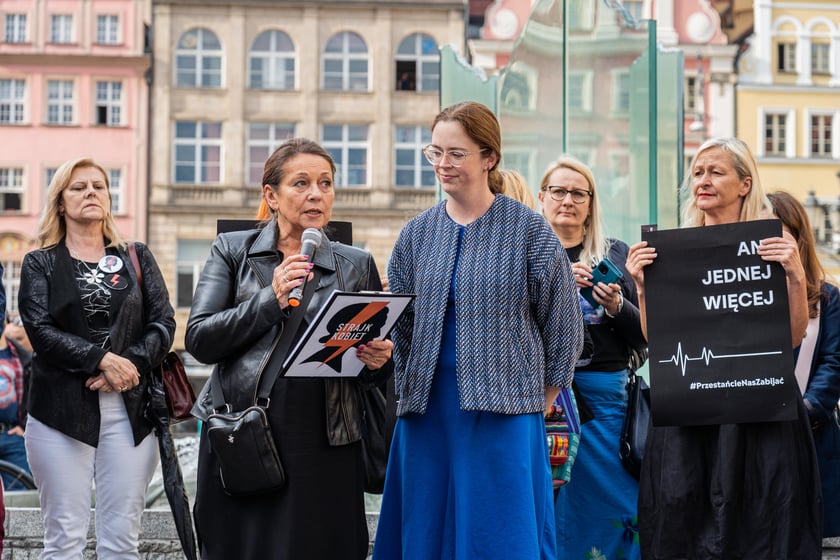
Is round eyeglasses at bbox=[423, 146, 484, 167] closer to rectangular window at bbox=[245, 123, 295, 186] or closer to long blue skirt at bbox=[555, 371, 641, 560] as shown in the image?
long blue skirt at bbox=[555, 371, 641, 560]

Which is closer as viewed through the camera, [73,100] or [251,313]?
[251,313]

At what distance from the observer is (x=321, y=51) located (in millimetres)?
42469

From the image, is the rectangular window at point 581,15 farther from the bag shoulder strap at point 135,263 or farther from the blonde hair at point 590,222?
the bag shoulder strap at point 135,263

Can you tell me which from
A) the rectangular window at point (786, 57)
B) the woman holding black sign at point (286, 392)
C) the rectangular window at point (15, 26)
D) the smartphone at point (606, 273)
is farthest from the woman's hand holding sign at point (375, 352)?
the rectangular window at point (15, 26)

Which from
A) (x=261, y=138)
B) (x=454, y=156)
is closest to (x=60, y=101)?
(x=261, y=138)

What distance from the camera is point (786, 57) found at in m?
43.3

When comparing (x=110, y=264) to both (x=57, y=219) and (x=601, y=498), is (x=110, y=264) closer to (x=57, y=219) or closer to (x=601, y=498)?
(x=57, y=219)

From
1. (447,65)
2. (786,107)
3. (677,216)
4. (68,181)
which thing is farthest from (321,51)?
(68,181)

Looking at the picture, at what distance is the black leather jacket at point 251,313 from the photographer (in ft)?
14.1

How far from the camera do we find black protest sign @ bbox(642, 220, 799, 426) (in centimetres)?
450

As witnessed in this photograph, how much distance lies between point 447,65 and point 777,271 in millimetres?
6957

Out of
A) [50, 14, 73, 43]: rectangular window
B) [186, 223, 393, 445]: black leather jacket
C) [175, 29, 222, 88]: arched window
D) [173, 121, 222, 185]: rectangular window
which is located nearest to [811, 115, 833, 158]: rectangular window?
[173, 121, 222, 185]: rectangular window

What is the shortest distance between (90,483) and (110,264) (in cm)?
96

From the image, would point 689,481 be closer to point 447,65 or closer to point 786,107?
point 447,65
